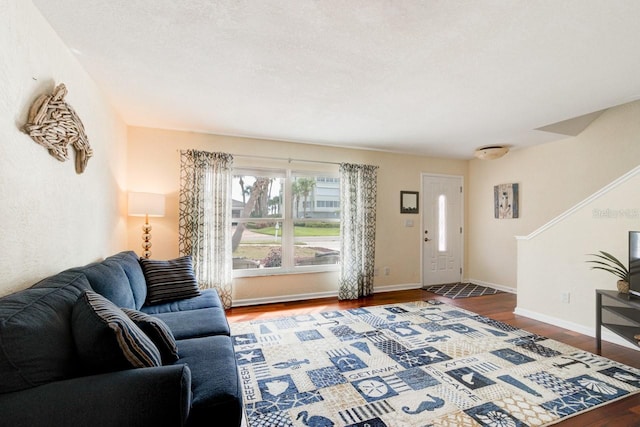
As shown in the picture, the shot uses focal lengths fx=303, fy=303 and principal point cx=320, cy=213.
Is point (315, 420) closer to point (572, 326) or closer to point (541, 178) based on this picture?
point (572, 326)

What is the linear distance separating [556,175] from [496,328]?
275 cm

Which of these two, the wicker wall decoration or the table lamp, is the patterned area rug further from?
the wicker wall decoration

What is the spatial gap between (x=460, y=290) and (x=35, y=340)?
5495 mm

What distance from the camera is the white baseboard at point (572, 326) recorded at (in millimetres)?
2989

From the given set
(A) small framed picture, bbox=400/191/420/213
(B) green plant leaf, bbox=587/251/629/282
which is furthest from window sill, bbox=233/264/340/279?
(B) green plant leaf, bbox=587/251/629/282

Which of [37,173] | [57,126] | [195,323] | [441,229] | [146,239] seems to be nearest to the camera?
[37,173]

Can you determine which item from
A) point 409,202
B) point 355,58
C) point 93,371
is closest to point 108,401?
point 93,371

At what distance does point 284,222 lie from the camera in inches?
181

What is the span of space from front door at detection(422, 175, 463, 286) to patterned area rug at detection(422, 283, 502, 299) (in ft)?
0.64

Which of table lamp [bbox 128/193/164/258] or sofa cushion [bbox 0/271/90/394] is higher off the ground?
table lamp [bbox 128/193/164/258]

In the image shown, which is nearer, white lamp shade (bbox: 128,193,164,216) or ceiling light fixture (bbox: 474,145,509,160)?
white lamp shade (bbox: 128,193,164,216)

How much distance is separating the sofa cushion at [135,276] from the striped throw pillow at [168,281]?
0.07 metres

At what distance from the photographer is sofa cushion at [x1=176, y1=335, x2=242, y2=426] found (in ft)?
4.18

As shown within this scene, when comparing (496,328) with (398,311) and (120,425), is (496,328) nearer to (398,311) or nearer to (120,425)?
(398,311)
